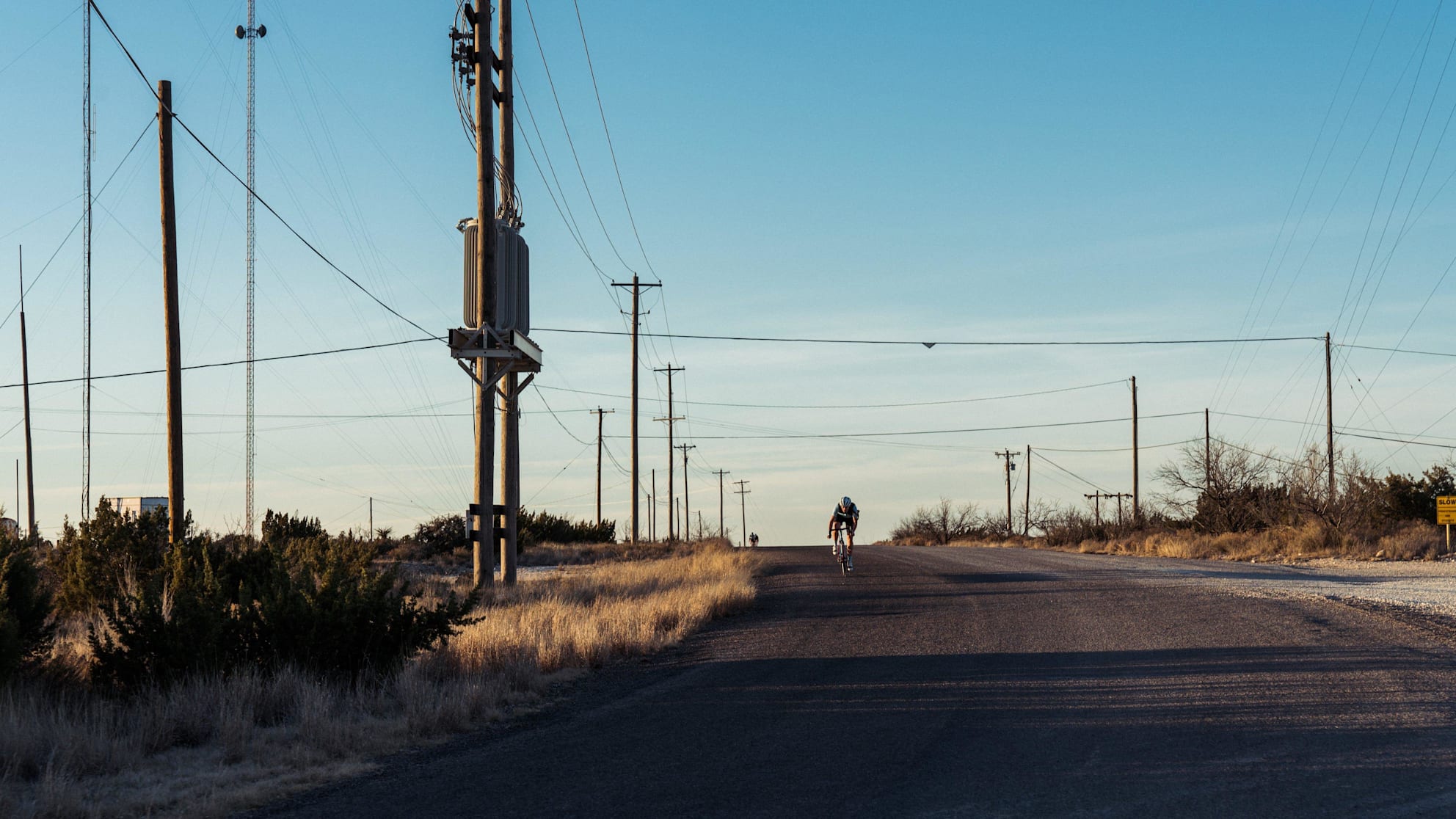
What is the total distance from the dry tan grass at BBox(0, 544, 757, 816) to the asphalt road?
0.48 meters

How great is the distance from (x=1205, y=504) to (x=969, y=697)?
40463 millimetres

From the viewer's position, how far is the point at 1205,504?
4669 centimetres

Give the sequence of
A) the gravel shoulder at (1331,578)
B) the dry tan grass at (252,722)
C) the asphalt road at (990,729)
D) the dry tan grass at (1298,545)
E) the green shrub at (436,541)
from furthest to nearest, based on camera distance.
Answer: the green shrub at (436,541), the dry tan grass at (1298,545), the gravel shoulder at (1331,578), the dry tan grass at (252,722), the asphalt road at (990,729)

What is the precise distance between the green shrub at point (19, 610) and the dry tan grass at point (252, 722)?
35 centimetres

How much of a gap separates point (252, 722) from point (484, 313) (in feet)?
35.4

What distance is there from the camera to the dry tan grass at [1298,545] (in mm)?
32469

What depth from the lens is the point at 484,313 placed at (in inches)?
757

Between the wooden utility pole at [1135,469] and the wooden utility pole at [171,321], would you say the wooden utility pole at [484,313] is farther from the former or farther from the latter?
the wooden utility pole at [1135,469]

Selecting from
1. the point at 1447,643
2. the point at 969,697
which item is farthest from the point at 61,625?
the point at 1447,643

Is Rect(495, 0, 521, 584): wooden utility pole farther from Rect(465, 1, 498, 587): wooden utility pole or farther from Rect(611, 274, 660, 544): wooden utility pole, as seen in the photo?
Rect(611, 274, 660, 544): wooden utility pole

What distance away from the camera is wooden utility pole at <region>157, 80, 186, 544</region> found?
22.1 m

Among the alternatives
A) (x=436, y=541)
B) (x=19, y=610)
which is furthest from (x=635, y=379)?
(x=19, y=610)

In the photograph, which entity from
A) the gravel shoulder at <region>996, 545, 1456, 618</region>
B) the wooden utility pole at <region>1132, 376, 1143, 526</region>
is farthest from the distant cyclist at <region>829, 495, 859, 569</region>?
the wooden utility pole at <region>1132, 376, 1143, 526</region>

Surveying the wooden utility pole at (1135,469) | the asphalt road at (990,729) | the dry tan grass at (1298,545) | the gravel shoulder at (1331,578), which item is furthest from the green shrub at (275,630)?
the wooden utility pole at (1135,469)
